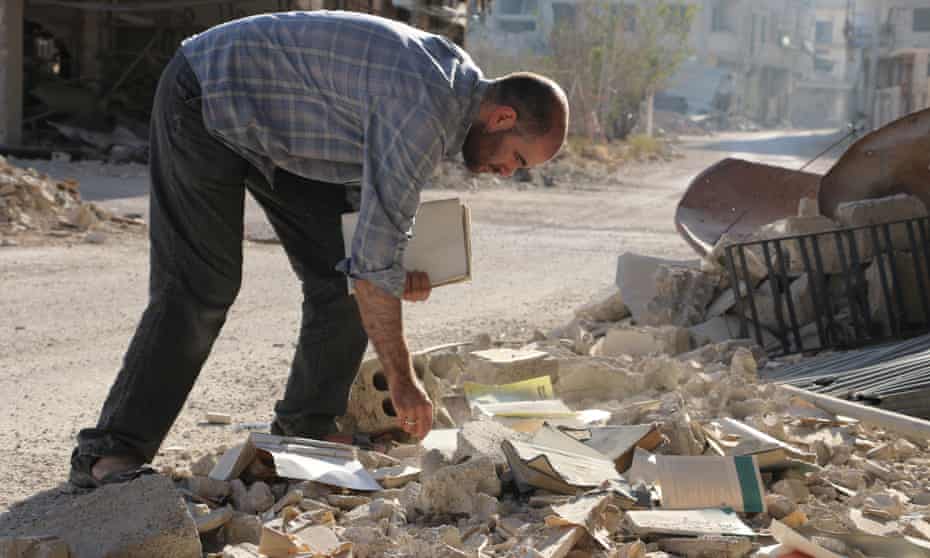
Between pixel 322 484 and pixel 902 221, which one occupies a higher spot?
pixel 902 221

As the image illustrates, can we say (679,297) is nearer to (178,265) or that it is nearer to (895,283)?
(895,283)

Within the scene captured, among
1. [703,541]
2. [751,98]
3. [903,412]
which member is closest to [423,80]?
[703,541]

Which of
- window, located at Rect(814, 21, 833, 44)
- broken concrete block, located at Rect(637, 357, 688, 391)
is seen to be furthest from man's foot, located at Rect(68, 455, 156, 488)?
window, located at Rect(814, 21, 833, 44)

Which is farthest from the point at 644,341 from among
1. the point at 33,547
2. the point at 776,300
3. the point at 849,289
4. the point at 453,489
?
the point at 33,547

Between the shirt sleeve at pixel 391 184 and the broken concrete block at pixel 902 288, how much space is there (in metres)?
3.80

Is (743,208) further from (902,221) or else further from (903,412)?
(903,412)

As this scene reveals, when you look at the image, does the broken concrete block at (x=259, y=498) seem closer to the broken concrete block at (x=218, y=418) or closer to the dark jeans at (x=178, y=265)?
the dark jeans at (x=178, y=265)

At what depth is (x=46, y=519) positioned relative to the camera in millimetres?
3340

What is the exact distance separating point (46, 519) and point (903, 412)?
314 cm

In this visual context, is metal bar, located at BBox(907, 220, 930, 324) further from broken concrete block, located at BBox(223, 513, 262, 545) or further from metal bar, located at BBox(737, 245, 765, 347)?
broken concrete block, located at BBox(223, 513, 262, 545)

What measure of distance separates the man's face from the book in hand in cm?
35

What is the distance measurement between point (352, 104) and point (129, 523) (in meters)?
1.21

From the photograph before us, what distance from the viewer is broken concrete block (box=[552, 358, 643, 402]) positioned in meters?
5.12

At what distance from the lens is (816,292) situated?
245 inches
